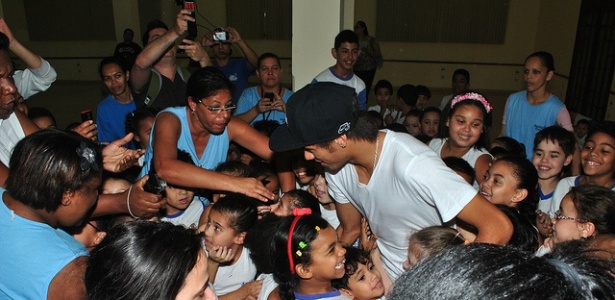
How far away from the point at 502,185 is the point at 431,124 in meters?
1.88

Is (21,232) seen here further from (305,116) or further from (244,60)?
(244,60)

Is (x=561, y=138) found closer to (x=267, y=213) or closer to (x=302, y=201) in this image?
(x=302, y=201)

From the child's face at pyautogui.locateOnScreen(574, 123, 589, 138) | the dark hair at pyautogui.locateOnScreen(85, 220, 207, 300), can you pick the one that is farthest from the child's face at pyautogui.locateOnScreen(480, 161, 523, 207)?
the child's face at pyautogui.locateOnScreen(574, 123, 589, 138)

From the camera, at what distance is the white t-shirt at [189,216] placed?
2.68m

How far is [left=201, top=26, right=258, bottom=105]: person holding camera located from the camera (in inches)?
181

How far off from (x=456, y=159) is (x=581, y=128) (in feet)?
13.0

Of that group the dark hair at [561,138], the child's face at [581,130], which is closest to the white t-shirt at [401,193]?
the dark hair at [561,138]

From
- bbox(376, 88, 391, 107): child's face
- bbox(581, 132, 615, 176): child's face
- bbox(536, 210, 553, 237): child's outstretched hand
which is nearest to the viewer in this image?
bbox(536, 210, 553, 237): child's outstretched hand

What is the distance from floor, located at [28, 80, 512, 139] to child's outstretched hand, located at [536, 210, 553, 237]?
17.9 ft

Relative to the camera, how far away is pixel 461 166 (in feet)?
9.15

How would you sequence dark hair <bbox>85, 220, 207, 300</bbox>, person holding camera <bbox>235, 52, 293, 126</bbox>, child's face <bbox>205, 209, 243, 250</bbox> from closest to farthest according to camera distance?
dark hair <bbox>85, 220, 207, 300</bbox>
child's face <bbox>205, 209, 243, 250</bbox>
person holding camera <bbox>235, 52, 293, 126</bbox>

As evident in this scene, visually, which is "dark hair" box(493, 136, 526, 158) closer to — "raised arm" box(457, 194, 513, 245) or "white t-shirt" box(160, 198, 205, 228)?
"raised arm" box(457, 194, 513, 245)

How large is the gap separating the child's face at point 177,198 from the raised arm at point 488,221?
1584 millimetres

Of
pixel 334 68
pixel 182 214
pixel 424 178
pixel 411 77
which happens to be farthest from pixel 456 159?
pixel 411 77
